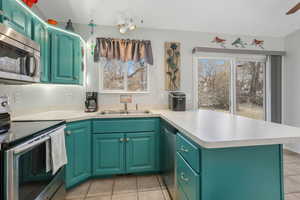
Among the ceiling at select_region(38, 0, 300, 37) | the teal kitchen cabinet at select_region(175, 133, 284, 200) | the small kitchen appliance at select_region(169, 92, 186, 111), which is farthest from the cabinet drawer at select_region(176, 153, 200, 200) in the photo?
the ceiling at select_region(38, 0, 300, 37)

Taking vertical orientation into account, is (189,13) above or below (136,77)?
above

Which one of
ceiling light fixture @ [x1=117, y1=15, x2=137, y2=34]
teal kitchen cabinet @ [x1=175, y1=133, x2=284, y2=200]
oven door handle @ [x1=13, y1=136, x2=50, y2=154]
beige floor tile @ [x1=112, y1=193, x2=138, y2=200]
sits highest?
ceiling light fixture @ [x1=117, y1=15, x2=137, y2=34]

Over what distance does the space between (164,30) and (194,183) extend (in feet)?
8.50

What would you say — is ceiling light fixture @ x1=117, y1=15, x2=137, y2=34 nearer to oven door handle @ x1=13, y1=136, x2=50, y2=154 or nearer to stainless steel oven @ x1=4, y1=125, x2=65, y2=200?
stainless steel oven @ x1=4, y1=125, x2=65, y2=200

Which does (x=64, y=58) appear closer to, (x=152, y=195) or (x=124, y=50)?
(x=124, y=50)

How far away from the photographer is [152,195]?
183 centimetres

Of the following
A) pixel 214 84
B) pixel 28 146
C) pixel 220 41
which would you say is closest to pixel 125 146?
pixel 28 146

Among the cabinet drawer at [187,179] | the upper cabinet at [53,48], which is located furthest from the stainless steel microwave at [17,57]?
the cabinet drawer at [187,179]

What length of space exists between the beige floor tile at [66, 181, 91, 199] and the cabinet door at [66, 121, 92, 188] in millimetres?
96

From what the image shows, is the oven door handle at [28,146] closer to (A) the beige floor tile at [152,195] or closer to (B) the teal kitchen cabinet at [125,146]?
(B) the teal kitchen cabinet at [125,146]

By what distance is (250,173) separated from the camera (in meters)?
1.02

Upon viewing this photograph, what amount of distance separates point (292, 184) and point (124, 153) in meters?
2.28

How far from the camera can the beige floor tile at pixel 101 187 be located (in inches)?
73.5

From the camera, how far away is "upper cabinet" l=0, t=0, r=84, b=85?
1.59 meters
